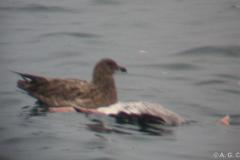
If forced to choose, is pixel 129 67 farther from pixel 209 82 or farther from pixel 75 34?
pixel 75 34

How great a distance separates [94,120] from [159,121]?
0.93 m

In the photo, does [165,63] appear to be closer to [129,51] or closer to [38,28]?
[129,51]

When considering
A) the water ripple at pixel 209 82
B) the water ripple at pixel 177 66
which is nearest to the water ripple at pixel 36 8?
the water ripple at pixel 177 66

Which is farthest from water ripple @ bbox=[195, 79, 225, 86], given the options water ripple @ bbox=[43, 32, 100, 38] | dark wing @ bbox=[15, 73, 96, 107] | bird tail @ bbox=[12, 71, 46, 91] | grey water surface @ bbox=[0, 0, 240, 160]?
water ripple @ bbox=[43, 32, 100, 38]

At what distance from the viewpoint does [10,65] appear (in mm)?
18062

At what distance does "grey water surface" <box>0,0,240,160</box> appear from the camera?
12484 millimetres

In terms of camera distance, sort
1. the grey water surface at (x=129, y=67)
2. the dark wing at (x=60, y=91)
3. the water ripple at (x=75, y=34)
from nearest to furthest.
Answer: the grey water surface at (x=129, y=67) → the dark wing at (x=60, y=91) → the water ripple at (x=75, y=34)

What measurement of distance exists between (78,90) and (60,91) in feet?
0.86

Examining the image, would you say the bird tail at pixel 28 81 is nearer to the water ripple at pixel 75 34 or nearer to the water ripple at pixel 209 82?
the water ripple at pixel 209 82

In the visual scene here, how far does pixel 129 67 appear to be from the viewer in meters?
18.2

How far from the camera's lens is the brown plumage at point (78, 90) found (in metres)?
14.7

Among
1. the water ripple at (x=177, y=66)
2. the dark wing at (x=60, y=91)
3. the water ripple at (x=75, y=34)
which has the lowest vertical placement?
the water ripple at (x=75, y=34)

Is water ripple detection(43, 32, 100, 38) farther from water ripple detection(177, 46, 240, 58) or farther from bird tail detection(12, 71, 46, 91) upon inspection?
bird tail detection(12, 71, 46, 91)

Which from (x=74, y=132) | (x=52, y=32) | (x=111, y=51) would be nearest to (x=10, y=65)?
(x=111, y=51)
